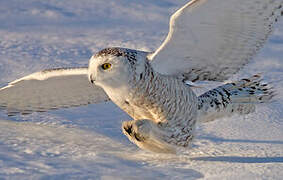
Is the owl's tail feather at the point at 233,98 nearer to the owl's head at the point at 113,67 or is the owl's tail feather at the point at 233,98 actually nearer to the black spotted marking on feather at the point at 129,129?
the black spotted marking on feather at the point at 129,129

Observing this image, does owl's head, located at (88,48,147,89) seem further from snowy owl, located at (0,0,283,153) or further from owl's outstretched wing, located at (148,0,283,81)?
owl's outstretched wing, located at (148,0,283,81)

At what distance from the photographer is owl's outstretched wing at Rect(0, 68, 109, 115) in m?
3.67

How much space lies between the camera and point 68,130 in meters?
3.96

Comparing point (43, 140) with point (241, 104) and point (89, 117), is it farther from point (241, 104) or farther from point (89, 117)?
point (241, 104)

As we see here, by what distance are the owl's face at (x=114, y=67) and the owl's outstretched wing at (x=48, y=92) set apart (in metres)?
0.57

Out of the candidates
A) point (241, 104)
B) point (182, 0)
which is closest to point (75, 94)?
point (241, 104)

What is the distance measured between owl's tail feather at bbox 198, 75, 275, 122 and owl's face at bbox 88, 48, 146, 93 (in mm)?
748

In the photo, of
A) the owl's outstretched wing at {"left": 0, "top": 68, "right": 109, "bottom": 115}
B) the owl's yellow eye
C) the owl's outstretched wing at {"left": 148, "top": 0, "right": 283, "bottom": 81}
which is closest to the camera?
the owl's yellow eye

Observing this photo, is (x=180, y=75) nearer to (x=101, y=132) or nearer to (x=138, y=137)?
(x=138, y=137)

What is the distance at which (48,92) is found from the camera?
3.94 metres

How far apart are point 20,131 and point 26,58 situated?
185 cm

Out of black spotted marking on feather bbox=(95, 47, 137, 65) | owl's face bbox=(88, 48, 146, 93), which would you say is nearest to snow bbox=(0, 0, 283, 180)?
owl's face bbox=(88, 48, 146, 93)

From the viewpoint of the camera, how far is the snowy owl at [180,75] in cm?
307

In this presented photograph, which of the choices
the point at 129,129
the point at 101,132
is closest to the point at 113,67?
the point at 129,129
